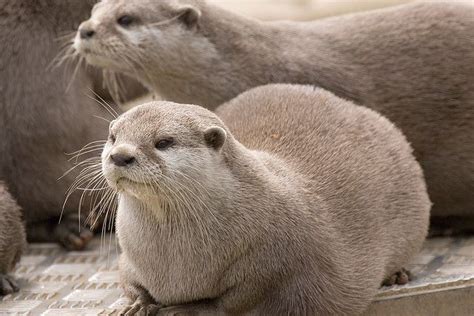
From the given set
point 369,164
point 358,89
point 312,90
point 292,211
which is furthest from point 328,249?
point 358,89

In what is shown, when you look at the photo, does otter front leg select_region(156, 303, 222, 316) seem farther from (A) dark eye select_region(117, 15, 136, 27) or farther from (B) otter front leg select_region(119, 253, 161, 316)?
(A) dark eye select_region(117, 15, 136, 27)

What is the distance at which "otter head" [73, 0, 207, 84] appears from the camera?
217 inches

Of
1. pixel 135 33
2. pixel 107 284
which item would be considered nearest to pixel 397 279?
pixel 107 284

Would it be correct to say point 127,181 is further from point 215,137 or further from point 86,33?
point 86,33

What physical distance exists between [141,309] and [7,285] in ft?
3.54

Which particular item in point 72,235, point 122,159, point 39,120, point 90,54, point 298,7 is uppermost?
point 122,159

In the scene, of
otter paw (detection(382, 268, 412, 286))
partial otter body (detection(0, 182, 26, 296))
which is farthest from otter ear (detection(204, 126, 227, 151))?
partial otter body (detection(0, 182, 26, 296))

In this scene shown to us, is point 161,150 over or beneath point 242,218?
over

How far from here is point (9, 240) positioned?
5.09 m

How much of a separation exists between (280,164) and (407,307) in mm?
687

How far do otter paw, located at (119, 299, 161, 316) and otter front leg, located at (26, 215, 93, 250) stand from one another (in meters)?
1.50

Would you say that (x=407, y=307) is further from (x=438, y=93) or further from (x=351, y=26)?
(x=351, y=26)

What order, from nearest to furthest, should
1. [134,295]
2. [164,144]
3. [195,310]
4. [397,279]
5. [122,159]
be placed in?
[122,159], [164,144], [195,310], [134,295], [397,279]

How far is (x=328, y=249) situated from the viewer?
4.29 metres
